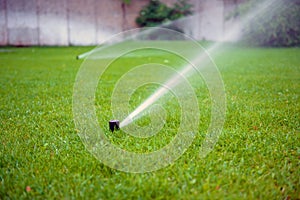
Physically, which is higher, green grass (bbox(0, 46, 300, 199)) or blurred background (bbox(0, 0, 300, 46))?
blurred background (bbox(0, 0, 300, 46))

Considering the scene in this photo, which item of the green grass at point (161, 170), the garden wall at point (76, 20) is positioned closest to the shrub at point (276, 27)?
the garden wall at point (76, 20)

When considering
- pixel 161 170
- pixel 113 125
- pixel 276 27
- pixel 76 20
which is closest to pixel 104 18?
pixel 76 20

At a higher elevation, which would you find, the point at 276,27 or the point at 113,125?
the point at 276,27

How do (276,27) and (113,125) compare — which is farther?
(276,27)

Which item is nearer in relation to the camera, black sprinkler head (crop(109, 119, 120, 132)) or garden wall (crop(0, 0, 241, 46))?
black sprinkler head (crop(109, 119, 120, 132))

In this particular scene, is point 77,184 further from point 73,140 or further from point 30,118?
point 30,118

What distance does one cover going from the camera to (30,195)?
148 cm

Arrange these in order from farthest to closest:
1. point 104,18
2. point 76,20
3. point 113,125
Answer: point 104,18 → point 76,20 → point 113,125

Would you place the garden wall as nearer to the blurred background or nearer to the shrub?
the blurred background

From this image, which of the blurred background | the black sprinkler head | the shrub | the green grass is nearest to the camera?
the green grass

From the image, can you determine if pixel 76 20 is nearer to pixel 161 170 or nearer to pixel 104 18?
pixel 104 18

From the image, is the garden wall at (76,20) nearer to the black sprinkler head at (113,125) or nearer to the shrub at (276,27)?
the shrub at (276,27)

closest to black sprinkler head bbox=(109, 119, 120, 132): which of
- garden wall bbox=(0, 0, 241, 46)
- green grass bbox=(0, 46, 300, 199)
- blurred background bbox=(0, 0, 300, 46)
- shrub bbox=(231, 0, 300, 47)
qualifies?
green grass bbox=(0, 46, 300, 199)

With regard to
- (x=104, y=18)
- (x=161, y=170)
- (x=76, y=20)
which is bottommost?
(x=161, y=170)
